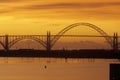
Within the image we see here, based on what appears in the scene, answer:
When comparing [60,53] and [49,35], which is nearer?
[60,53]

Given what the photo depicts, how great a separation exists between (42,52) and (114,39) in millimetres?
31527

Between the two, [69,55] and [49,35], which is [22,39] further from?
[69,55]

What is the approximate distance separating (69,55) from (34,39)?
3837cm

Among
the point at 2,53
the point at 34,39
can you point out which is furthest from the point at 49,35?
the point at 2,53

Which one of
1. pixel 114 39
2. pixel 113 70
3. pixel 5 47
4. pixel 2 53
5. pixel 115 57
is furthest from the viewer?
pixel 114 39

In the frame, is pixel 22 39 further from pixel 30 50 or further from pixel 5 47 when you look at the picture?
pixel 30 50

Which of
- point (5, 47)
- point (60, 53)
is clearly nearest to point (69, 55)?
point (60, 53)

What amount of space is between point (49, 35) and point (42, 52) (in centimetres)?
3061

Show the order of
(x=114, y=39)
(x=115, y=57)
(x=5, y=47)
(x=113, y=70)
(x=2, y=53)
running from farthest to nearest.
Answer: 1. (x=114, y=39)
2. (x=5, y=47)
3. (x=2, y=53)
4. (x=115, y=57)
5. (x=113, y=70)

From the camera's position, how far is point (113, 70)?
3265 inches

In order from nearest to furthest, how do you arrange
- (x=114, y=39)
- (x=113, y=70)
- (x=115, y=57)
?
(x=113, y=70) → (x=115, y=57) → (x=114, y=39)

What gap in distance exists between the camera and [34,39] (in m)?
162

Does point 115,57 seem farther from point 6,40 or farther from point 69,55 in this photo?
point 6,40

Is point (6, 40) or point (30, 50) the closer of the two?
point (30, 50)
